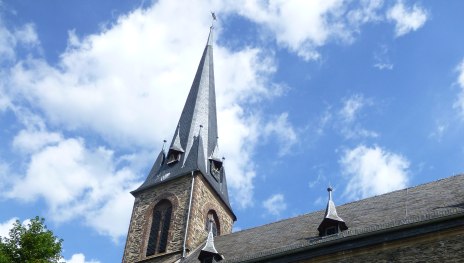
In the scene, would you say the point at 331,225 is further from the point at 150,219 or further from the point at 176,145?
the point at 176,145

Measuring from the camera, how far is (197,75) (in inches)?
1175

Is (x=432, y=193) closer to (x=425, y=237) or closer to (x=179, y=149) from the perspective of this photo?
(x=425, y=237)

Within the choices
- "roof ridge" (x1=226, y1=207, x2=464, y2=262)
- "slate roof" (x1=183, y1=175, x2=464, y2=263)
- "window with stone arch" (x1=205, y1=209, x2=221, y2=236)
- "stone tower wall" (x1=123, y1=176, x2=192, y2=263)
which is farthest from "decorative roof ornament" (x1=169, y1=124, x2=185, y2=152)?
"roof ridge" (x1=226, y1=207, x2=464, y2=262)

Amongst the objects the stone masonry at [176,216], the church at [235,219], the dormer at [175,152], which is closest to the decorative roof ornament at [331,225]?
→ the church at [235,219]

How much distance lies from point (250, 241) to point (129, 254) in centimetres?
606

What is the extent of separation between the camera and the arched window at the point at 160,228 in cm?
2208

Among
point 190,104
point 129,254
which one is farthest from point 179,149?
point 129,254

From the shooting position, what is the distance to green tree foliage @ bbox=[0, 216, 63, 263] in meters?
17.5

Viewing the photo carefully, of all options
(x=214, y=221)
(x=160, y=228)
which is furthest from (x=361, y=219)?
(x=160, y=228)

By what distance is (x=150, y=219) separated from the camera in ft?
76.2

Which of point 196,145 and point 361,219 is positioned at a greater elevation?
point 196,145

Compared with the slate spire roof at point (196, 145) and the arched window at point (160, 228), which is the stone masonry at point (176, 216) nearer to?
the arched window at point (160, 228)

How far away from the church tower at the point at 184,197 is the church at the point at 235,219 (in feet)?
0.16

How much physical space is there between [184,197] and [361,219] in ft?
28.9
